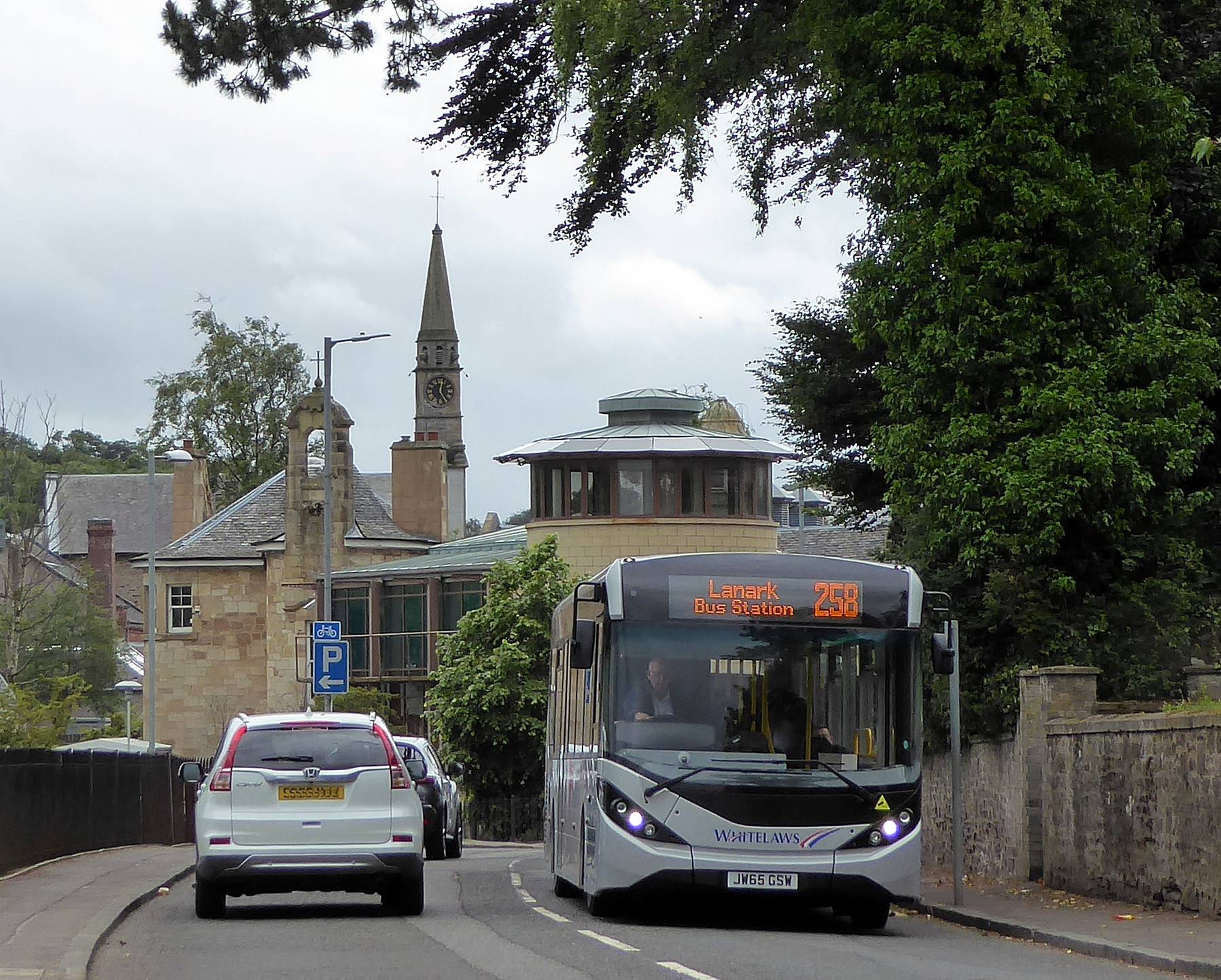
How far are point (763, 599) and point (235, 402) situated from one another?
72.4 m

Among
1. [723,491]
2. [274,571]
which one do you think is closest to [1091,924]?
[723,491]

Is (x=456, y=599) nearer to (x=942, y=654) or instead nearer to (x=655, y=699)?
(x=942, y=654)

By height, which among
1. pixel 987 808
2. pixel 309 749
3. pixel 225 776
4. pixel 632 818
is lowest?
pixel 987 808

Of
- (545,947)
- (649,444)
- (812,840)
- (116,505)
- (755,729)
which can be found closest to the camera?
(545,947)

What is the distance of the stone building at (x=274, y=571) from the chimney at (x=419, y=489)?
5cm

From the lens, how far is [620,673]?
17.2 m

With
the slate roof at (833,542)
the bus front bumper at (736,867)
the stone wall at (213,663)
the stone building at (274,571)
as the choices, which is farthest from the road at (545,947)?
the stone wall at (213,663)

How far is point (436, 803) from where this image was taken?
2972 cm

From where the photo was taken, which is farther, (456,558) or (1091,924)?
(456,558)

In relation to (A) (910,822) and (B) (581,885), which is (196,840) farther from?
(A) (910,822)

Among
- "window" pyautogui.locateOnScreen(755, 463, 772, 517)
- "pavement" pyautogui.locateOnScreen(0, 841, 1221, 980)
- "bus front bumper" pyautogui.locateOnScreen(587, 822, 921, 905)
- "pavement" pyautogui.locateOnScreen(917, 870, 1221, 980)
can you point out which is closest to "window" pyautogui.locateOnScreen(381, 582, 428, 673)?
"window" pyautogui.locateOnScreen(755, 463, 772, 517)

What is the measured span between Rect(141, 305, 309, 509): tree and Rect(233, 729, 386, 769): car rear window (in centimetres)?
7091

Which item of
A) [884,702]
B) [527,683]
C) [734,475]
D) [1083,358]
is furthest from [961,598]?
[734,475]

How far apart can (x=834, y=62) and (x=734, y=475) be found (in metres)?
38.8
